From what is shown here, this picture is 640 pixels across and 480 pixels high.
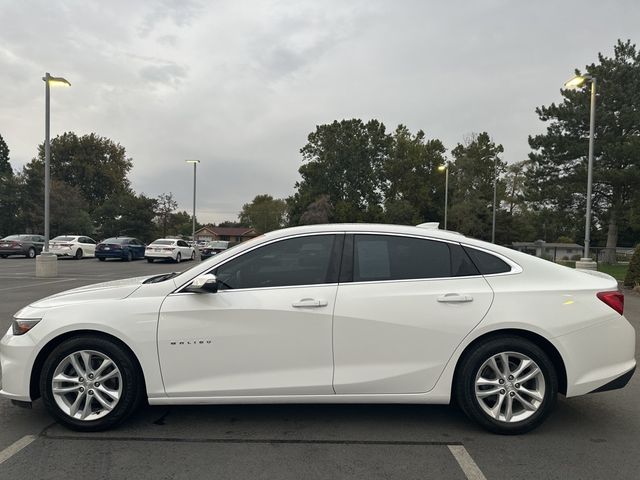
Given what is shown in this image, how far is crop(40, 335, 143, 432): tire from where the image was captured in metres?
3.64

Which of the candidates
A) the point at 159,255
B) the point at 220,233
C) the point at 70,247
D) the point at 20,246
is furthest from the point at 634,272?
the point at 220,233

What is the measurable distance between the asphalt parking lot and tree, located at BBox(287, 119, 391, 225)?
58048mm

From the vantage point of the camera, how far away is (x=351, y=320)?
3.61 meters

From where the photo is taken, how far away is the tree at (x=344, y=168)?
63844mm

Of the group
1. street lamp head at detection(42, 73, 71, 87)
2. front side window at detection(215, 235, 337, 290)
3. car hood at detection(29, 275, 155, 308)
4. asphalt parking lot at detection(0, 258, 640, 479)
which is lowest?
asphalt parking lot at detection(0, 258, 640, 479)

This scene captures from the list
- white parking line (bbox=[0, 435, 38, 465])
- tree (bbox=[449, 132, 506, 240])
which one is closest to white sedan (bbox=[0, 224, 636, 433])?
white parking line (bbox=[0, 435, 38, 465])

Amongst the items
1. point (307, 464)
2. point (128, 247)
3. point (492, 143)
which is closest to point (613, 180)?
point (128, 247)

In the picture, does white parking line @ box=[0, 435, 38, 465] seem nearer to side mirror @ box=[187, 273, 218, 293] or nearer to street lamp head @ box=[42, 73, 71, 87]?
side mirror @ box=[187, 273, 218, 293]

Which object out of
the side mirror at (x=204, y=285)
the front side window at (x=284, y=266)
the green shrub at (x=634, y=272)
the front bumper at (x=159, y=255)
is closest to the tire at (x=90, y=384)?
the side mirror at (x=204, y=285)

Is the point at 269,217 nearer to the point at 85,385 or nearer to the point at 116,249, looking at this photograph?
the point at 116,249

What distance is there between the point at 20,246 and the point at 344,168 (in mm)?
43425

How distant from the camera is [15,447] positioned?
3402 millimetres

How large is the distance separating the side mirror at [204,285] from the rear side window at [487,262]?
2012 millimetres

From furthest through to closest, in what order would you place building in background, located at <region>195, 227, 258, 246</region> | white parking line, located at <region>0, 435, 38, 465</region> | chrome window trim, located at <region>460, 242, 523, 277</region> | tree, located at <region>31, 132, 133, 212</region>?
building in background, located at <region>195, 227, 258, 246</region> → tree, located at <region>31, 132, 133, 212</region> → chrome window trim, located at <region>460, 242, 523, 277</region> → white parking line, located at <region>0, 435, 38, 465</region>
